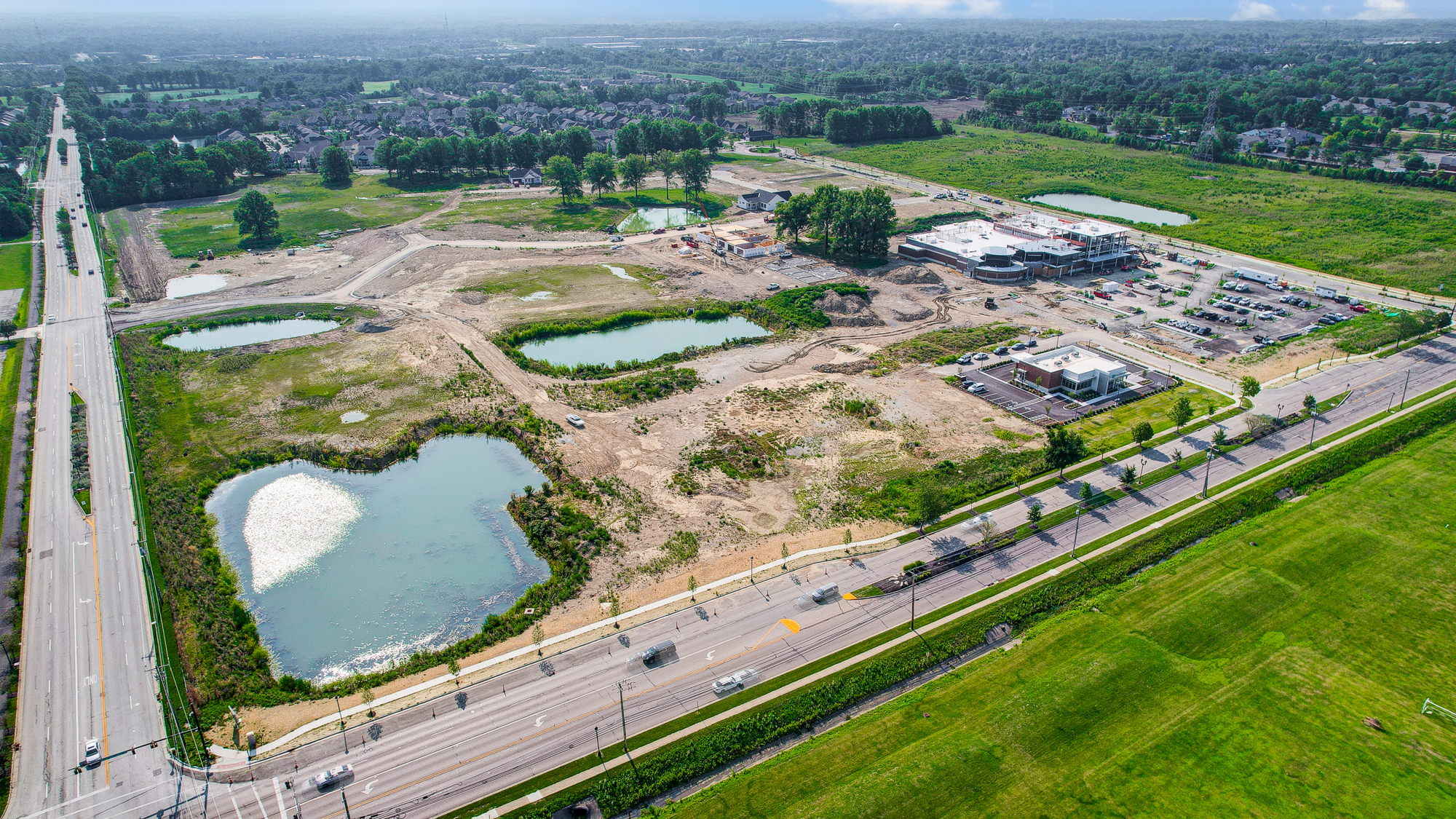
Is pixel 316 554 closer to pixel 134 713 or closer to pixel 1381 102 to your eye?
pixel 134 713

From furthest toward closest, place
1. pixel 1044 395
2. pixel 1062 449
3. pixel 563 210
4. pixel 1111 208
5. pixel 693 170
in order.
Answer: pixel 563 210
pixel 693 170
pixel 1111 208
pixel 1044 395
pixel 1062 449

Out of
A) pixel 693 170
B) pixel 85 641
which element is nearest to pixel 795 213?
pixel 693 170

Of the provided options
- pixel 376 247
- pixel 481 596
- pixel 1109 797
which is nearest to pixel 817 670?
pixel 1109 797

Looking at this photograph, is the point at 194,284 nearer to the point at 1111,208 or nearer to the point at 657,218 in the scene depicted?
the point at 657,218

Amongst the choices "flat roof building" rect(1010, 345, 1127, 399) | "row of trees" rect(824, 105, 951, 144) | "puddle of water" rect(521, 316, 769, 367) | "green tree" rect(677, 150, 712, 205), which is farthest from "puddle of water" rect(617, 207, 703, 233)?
"flat roof building" rect(1010, 345, 1127, 399)

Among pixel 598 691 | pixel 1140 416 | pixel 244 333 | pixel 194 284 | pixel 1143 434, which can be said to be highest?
pixel 194 284

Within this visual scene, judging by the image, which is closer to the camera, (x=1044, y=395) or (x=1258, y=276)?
(x=1044, y=395)

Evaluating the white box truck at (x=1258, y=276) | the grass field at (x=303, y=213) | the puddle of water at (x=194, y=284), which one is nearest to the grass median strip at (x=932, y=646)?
the white box truck at (x=1258, y=276)

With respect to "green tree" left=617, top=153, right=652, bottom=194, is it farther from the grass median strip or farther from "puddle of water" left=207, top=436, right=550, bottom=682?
the grass median strip
